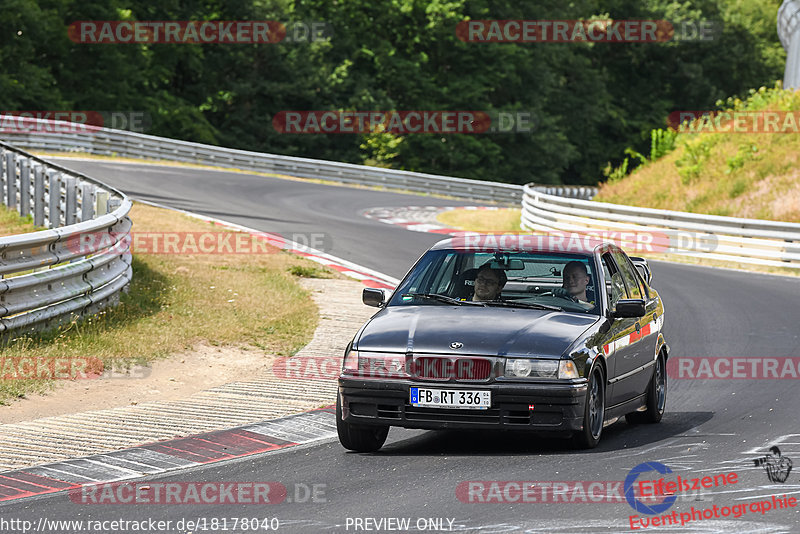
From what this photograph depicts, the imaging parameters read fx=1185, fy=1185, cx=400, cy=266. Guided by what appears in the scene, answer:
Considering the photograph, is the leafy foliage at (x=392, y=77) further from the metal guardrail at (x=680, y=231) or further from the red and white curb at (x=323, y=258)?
the metal guardrail at (x=680, y=231)

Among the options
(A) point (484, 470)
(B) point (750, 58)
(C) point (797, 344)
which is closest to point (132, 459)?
(A) point (484, 470)

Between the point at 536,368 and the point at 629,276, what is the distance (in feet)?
7.87

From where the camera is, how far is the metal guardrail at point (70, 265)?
36.4ft

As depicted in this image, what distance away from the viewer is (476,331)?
7.88m

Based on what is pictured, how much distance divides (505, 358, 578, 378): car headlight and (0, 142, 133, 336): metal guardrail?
529 centimetres

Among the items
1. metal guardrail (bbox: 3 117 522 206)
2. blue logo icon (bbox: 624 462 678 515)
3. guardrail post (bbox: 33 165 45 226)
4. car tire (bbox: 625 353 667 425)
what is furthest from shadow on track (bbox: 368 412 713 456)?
metal guardrail (bbox: 3 117 522 206)

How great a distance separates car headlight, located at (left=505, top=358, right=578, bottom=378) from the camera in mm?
7656

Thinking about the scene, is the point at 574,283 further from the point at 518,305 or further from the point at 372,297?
the point at 372,297

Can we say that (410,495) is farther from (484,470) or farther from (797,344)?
(797,344)

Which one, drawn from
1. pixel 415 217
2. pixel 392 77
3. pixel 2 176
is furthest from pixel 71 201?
pixel 392 77

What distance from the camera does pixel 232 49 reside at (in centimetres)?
5869

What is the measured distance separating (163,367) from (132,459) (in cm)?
360

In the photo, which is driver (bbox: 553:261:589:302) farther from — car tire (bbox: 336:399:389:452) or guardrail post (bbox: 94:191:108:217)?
guardrail post (bbox: 94:191:108:217)

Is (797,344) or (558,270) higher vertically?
(558,270)
